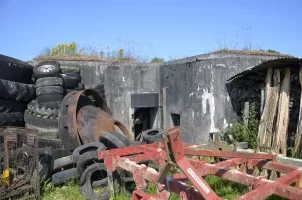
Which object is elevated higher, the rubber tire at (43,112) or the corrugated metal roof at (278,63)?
the corrugated metal roof at (278,63)

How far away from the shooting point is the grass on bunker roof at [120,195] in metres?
4.31

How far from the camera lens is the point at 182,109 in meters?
7.87

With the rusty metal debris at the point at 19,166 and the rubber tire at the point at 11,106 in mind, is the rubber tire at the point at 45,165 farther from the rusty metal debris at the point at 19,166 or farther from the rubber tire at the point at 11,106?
the rubber tire at the point at 11,106

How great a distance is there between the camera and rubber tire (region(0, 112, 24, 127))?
21.5ft

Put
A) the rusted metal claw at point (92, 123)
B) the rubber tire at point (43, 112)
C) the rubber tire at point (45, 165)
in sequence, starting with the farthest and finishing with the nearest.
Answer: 1. the rubber tire at point (43, 112)
2. the rusted metal claw at point (92, 123)
3. the rubber tire at point (45, 165)

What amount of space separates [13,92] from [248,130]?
556 cm

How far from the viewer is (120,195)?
4.28 metres

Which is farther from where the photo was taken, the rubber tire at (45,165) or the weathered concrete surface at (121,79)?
the weathered concrete surface at (121,79)

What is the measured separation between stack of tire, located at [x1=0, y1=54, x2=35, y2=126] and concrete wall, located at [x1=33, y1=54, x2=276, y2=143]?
162cm

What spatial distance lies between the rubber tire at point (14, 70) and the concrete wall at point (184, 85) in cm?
127

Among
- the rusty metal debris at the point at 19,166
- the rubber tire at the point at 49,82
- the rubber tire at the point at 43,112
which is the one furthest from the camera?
the rubber tire at the point at 49,82

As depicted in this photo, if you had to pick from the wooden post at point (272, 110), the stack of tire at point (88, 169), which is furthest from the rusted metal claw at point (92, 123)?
the wooden post at point (272, 110)

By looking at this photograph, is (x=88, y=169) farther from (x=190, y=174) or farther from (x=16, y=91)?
(x=16, y=91)

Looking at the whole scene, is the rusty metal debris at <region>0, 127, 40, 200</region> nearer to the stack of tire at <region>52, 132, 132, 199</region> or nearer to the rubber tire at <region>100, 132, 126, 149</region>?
Answer: the stack of tire at <region>52, 132, 132, 199</region>
